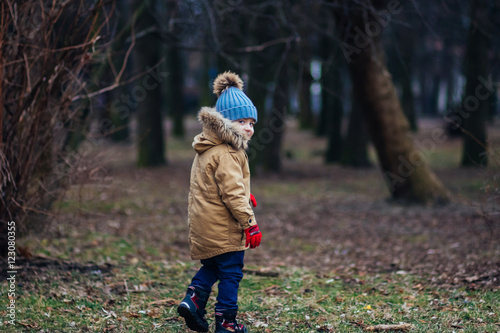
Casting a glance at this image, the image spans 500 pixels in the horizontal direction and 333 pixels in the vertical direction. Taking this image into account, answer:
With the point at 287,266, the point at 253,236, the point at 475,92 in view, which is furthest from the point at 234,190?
the point at 475,92

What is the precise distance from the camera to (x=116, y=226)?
8227mm

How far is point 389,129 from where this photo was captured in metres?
9.90

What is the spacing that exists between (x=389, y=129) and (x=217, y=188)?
6.88 meters

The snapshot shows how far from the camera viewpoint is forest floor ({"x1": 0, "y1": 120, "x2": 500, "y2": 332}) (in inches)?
162

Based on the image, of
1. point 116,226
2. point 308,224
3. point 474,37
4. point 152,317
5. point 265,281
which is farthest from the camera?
point 474,37

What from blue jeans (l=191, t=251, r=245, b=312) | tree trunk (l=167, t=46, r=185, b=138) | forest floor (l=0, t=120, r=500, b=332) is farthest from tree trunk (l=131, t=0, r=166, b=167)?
blue jeans (l=191, t=251, r=245, b=312)

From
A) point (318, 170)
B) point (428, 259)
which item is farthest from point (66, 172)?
point (318, 170)

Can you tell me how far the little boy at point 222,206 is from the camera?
3619 millimetres

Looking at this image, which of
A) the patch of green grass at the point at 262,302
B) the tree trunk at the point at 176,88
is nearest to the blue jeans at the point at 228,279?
the patch of green grass at the point at 262,302

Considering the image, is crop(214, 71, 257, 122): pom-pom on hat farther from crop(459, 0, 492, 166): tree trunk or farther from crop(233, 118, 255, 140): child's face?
crop(459, 0, 492, 166): tree trunk

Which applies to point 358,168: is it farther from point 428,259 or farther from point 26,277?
point 26,277

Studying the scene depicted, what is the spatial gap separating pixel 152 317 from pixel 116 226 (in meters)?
4.28

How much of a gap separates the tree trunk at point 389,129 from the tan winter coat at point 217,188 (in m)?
6.58

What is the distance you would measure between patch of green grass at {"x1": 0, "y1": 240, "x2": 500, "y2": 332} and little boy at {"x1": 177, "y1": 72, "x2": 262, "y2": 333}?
0.35 meters
